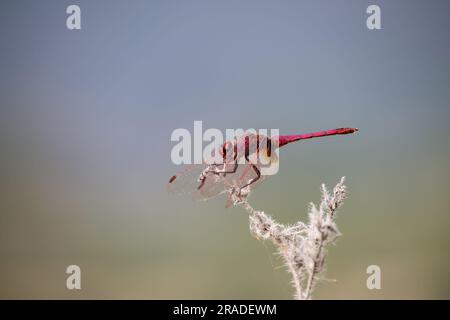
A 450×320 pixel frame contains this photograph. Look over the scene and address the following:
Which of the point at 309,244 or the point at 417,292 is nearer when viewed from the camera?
the point at 309,244

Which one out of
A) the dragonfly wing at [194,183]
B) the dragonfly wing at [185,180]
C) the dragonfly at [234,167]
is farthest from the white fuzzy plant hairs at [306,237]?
→ the dragonfly wing at [185,180]

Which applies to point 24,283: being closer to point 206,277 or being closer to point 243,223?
point 206,277

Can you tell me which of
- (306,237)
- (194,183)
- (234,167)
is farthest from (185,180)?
(306,237)

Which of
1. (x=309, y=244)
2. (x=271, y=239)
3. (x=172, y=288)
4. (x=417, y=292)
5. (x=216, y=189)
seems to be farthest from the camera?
(x=172, y=288)

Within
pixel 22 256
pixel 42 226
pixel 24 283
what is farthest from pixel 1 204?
pixel 24 283

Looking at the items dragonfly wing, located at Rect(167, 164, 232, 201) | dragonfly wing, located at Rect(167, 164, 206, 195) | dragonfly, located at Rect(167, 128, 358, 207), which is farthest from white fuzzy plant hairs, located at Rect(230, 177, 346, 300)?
dragonfly wing, located at Rect(167, 164, 206, 195)

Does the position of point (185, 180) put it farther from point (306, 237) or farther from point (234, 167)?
point (306, 237)

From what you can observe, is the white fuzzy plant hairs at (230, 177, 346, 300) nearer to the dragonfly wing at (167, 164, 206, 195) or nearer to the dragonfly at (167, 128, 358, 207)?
the dragonfly at (167, 128, 358, 207)
